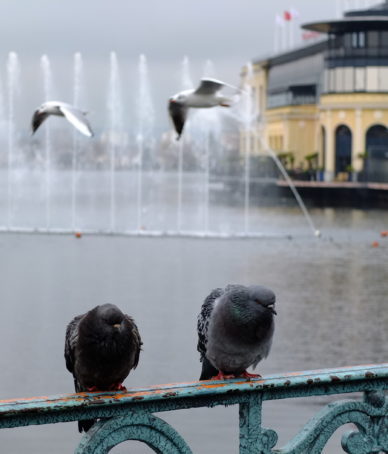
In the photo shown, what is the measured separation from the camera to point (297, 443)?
3.54 m

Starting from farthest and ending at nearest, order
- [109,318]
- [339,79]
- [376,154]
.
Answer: [339,79]
[376,154]
[109,318]

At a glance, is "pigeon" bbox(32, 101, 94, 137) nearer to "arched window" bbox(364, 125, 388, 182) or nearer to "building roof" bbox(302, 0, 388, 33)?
"arched window" bbox(364, 125, 388, 182)

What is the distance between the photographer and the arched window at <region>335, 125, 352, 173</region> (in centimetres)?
9625

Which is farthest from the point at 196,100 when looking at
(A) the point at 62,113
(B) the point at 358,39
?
(B) the point at 358,39

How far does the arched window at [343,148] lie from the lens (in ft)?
316

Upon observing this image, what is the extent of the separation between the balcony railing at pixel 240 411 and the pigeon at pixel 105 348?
41 centimetres

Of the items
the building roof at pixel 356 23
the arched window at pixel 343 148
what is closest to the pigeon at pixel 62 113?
the building roof at pixel 356 23

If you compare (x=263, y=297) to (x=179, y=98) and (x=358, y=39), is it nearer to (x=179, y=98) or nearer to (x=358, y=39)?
(x=179, y=98)

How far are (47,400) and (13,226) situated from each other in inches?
1718

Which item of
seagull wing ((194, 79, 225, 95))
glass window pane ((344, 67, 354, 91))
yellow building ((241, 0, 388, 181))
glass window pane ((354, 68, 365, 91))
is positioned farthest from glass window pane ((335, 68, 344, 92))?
seagull wing ((194, 79, 225, 95))

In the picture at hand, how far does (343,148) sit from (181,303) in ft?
247

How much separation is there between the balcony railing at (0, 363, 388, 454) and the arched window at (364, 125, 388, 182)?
81721mm

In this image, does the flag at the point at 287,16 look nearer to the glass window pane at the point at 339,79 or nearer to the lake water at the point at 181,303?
the glass window pane at the point at 339,79

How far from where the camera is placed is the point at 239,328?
13.6 feet
